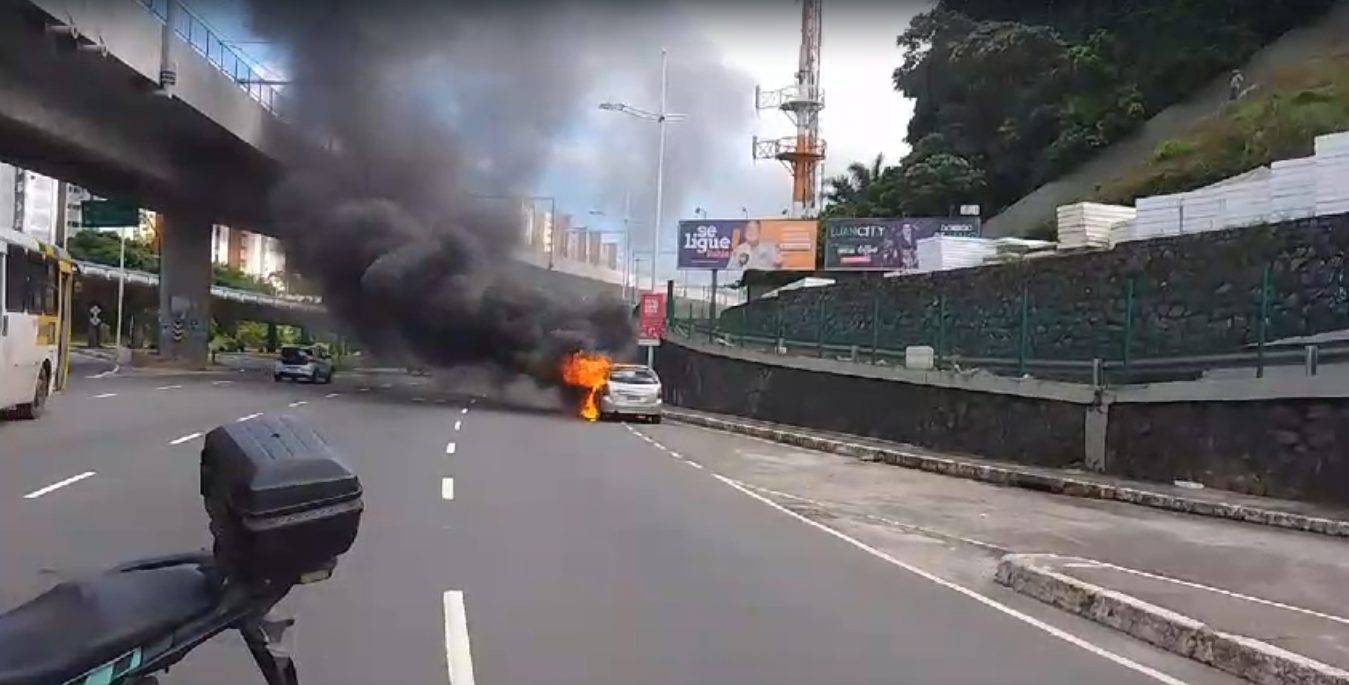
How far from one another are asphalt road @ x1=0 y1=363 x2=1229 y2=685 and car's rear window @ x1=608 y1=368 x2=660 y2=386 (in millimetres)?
13317

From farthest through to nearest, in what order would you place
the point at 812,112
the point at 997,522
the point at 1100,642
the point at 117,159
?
the point at 812,112 → the point at 117,159 → the point at 997,522 → the point at 1100,642

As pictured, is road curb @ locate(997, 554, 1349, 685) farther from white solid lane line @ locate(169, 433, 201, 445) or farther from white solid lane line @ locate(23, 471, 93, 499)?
white solid lane line @ locate(169, 433, 201, 445)

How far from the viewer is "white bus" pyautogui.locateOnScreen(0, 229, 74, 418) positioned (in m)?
17.9

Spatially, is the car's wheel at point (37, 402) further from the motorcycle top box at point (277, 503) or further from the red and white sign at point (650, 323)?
the red and white sign at point (650, 323)

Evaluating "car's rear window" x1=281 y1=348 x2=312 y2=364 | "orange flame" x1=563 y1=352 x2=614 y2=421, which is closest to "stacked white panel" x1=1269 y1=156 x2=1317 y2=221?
"orange flame" x1=563 y1=352 x2=614 y2=421

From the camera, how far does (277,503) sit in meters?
3.15

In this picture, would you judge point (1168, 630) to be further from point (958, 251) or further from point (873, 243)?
point (873, 243)

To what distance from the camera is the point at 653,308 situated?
38000mm

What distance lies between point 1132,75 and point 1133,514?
3665 centimetres

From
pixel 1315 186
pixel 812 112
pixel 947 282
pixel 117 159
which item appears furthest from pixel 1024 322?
pixel 812 112

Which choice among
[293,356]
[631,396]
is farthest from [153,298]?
[631,396]

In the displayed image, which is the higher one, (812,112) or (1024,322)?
(812,112)

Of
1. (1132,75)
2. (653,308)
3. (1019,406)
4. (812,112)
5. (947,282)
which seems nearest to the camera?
(1019,406)

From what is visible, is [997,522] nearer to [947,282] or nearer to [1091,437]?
[1091,437]
